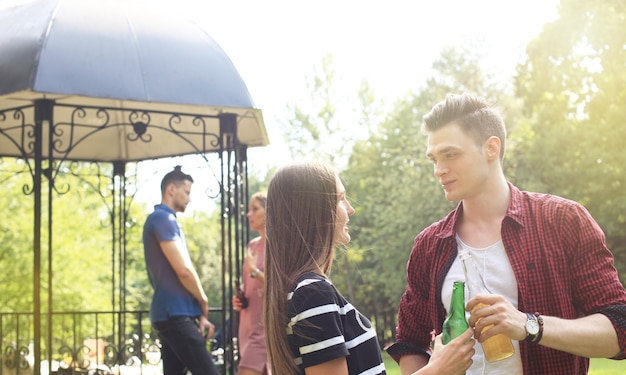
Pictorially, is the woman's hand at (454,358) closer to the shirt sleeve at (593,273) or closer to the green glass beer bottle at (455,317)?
the green glass beer bottle at (455,317)

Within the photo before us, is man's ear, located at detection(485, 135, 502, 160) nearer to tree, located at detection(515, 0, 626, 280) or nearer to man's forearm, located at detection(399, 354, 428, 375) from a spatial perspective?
man's forearm, located at detection(399, 354, 428, 375)

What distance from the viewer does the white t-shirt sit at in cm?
284

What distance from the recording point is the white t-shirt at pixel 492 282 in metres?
2.84

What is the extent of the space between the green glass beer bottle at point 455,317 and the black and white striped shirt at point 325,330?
0.39 m

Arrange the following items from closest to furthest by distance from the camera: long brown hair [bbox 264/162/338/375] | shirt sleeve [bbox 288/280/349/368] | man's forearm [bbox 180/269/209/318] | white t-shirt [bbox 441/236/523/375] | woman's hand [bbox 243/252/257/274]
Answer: shirt sleeve [bbox 288/280/349/368] < long brown hair [bbox 264/162/338/375] < white t-shirt [bbox 441/236/523/375] < man's forearm [bbox 180/269/209/318] < woman's hand [bbox 243/252/257/274]

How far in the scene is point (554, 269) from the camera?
9.24ft

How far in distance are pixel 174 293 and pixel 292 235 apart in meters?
4.42

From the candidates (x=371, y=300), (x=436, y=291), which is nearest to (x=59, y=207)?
(x=371, y=300)

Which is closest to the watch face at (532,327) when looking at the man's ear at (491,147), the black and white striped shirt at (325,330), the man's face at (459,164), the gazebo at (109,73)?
the black and white striped shirt at (325,330)

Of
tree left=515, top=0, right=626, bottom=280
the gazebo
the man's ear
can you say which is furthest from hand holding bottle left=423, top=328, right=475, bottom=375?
tree left=515, top=0, right=626, bottom=280

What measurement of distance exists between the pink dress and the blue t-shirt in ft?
1.64

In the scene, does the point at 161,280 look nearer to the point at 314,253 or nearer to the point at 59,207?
the point at 314,253

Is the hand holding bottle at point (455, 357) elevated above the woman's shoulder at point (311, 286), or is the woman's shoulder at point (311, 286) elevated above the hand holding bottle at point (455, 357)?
the woman's shoulder at point (311, 286)

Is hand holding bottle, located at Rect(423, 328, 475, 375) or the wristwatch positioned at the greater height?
the wristwatch
